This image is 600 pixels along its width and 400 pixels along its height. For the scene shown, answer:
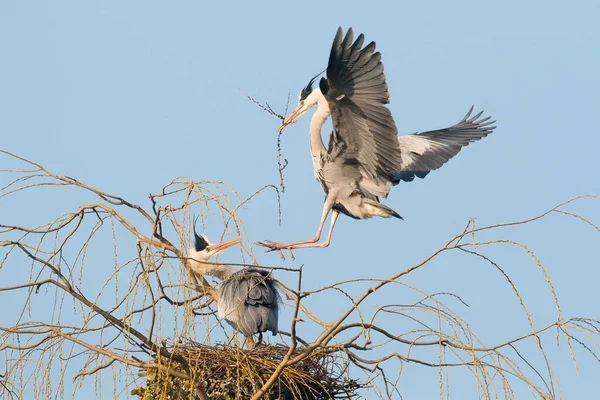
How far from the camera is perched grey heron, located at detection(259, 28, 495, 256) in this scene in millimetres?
Answer: 6445

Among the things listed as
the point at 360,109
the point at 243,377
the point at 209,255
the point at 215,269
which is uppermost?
the point at 360,109

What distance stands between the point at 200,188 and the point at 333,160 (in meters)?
3.40

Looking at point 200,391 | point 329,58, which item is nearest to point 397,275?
point 200,391

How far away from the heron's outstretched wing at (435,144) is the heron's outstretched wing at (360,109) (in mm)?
1310

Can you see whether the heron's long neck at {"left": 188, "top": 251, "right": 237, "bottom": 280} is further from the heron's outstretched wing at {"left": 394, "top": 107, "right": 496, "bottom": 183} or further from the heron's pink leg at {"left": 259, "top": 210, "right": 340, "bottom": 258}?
the heron's outstretched wing at {"left": 394, "top": 107, "right": 496, "bottom": 183}

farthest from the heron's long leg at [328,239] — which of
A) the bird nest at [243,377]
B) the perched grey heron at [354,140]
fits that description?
the bird nest at [243,377]

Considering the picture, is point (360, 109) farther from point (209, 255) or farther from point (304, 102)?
point (209, 255)

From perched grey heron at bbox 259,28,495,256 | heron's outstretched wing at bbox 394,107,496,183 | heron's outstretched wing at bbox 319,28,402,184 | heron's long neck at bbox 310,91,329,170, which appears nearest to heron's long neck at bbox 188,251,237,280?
perched grey heron at bbox 259,28,495,256

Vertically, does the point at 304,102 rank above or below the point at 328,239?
above

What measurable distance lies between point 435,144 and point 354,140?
2.47 m

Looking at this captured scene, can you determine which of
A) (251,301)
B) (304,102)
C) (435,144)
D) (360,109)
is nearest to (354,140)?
(360,109)

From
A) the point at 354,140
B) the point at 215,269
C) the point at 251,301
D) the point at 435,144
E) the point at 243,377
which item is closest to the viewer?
the point at 243,377

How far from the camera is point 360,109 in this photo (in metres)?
6.73

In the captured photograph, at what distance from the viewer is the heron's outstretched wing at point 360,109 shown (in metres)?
6.38
